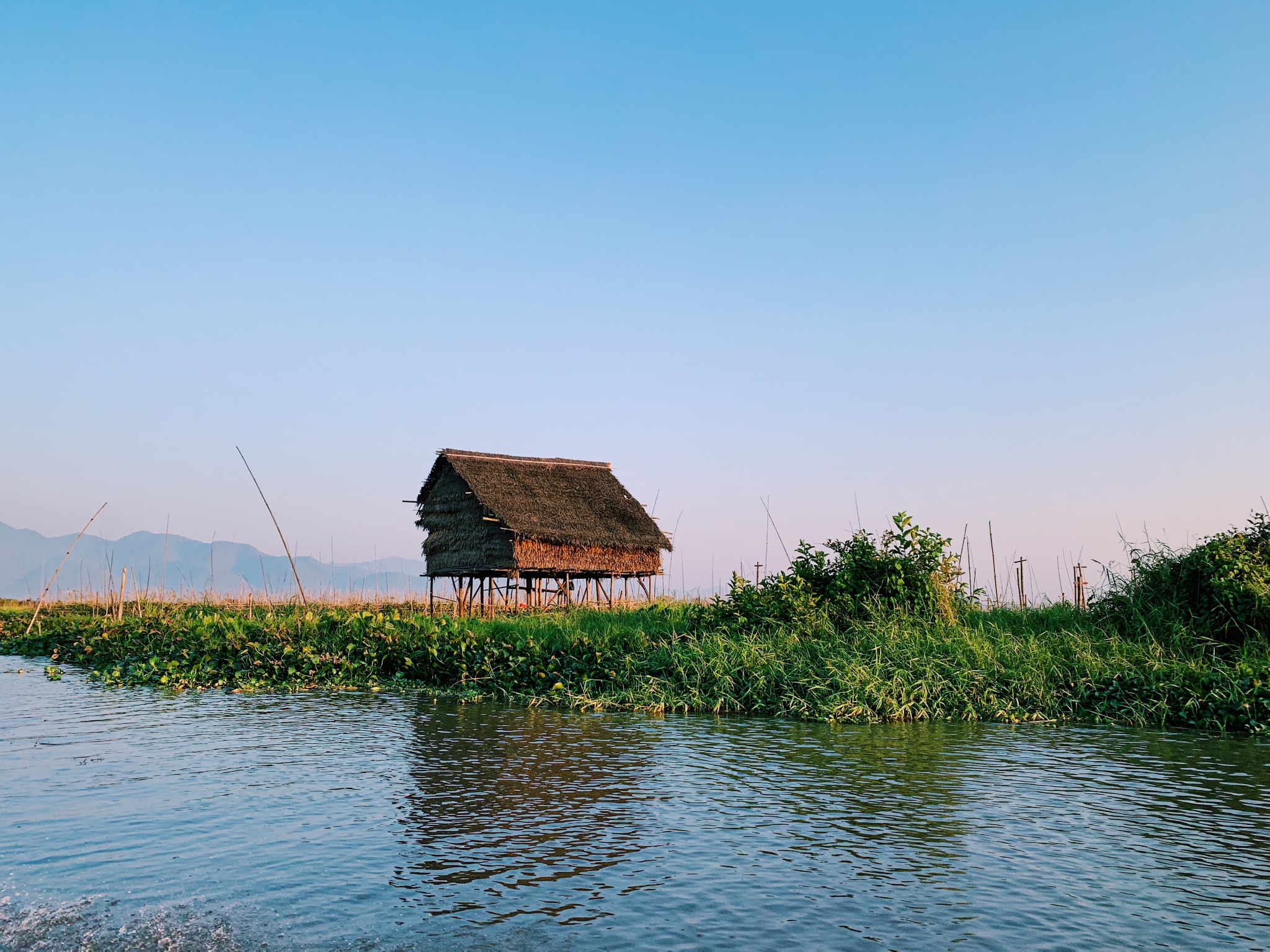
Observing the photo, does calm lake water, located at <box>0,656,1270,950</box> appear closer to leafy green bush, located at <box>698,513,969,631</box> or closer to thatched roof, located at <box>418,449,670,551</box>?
leafy green bush, located at <box>698,513,969,631</box>

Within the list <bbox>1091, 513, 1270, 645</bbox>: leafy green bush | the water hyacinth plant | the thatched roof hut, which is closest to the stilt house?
the thatched roof hut

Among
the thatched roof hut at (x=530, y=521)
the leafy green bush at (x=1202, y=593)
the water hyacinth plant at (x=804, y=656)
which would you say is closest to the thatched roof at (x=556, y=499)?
the thatched roof hut at (x=530, y=521)

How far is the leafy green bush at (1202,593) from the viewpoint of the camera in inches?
402

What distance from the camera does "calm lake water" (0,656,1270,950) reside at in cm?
361

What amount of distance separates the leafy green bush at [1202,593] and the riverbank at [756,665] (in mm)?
264

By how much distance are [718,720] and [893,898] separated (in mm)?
4815

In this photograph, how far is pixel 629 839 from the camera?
4773 mm

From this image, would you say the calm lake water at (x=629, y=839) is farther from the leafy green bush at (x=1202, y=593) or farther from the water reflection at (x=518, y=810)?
the leafy green bush at (x=1202, y=593)

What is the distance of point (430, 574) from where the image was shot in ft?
85.7

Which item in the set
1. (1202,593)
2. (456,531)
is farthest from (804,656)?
(456,531)

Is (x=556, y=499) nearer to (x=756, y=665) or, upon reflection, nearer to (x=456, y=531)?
(x=456, y=531)

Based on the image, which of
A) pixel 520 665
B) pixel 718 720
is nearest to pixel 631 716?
pixel 718 720

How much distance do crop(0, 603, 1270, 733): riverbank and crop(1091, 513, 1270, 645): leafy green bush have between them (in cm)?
26

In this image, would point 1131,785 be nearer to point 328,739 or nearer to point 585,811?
point 585,811
